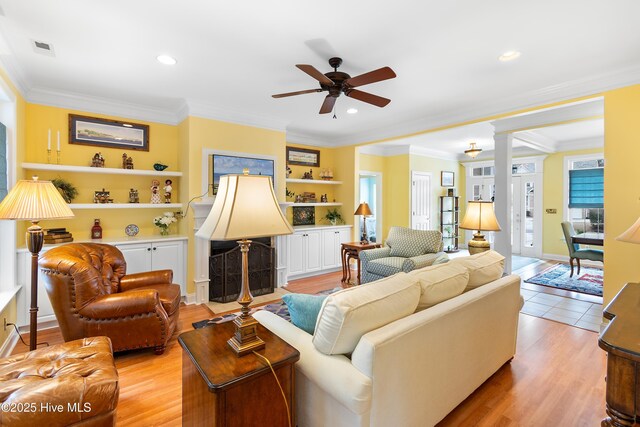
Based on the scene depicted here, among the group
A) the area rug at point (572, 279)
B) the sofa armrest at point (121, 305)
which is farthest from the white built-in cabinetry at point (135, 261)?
the area rug at point (572, 279)

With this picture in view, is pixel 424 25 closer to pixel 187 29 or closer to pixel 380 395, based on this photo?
pixel 187 29

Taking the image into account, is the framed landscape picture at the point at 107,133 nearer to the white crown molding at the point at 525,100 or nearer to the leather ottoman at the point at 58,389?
the leather ottoman at the point at 58,389

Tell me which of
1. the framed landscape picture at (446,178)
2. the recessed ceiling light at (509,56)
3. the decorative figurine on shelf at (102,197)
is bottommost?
the decorative figurine on shelf at (102,197)

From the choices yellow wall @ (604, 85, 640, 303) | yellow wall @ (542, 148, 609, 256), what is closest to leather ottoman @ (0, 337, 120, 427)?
yellow wall @ (604, 85, 640, 303)

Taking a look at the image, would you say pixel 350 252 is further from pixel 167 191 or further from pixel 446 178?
pixel 446 178

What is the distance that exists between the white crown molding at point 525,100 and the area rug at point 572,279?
9.48 feet

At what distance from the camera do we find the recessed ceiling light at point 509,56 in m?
2.67

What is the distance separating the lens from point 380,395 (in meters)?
1.38

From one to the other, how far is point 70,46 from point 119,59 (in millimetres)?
350

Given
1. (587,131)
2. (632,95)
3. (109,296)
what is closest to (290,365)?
(109,296)

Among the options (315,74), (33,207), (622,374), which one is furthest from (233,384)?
(315,74)

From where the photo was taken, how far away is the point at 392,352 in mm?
1404

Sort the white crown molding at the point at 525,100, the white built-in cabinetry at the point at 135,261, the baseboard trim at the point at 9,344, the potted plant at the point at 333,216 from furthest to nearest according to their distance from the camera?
the potted plant at the point at 333,216
the white built-in cabinetry at the point at 135,261
the white crown molding at the point at 525,100
the baseboard trim at the point at 9,344

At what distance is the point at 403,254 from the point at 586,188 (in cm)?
501
